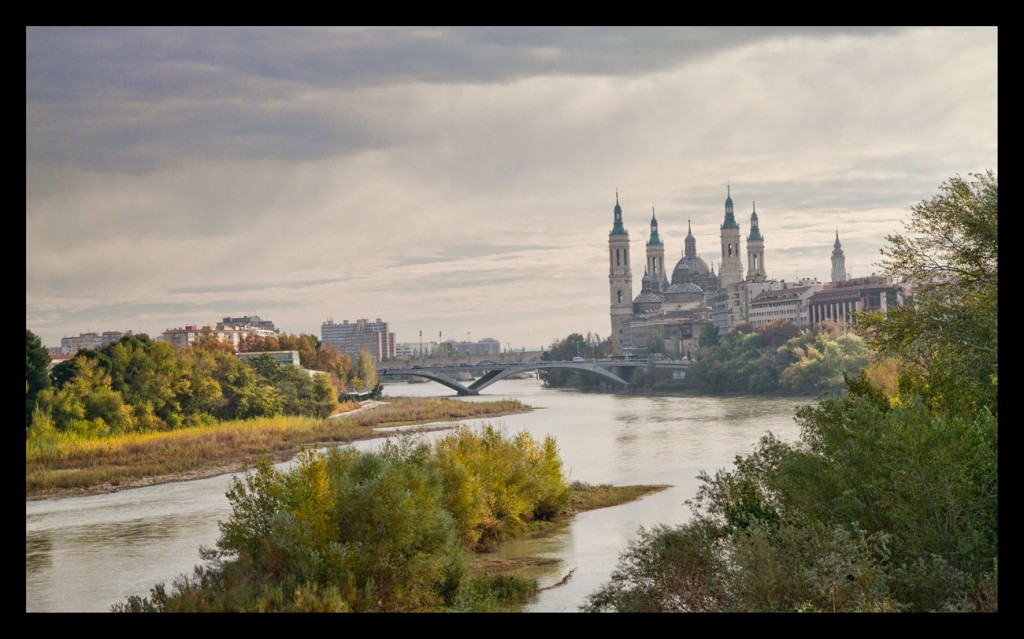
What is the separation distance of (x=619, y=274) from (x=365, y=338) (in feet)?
67.3

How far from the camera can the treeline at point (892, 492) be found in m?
4.27

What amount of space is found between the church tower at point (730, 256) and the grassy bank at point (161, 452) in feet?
145

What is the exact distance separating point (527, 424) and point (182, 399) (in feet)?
21.6

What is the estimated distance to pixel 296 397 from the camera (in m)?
21.6

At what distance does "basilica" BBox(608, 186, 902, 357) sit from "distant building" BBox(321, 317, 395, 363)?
36.9 ft

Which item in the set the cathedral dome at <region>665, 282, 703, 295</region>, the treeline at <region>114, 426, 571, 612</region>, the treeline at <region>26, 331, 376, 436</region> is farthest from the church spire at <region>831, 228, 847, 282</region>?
the treeline at <region>114, 426, 571, 612</region>

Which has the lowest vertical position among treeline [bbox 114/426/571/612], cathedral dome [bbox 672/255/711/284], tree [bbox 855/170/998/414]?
treeline [bbox 114/426/571/612]

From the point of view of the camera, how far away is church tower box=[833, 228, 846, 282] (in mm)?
62438

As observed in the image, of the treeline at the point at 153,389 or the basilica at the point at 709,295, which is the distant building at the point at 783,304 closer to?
the basilica at the point at 709,295

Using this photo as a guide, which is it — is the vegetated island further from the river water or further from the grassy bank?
the river water

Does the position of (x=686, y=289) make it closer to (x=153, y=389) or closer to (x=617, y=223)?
(x=617, y=223)

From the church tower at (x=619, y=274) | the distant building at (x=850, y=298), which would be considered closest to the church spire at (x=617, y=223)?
the church tower at (x=619, y=274)

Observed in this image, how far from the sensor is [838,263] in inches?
2485
